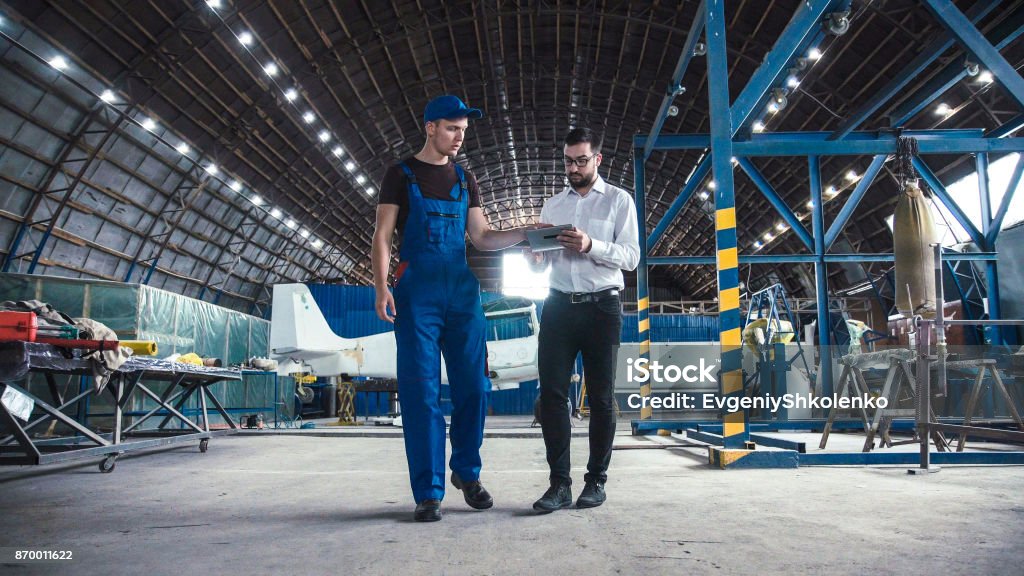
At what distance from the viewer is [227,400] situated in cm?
1538

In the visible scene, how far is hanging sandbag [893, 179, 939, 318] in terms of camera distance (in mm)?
4504

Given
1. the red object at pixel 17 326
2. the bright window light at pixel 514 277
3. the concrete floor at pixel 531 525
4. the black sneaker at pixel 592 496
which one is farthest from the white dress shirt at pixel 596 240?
the bright window light at pixel 514 277

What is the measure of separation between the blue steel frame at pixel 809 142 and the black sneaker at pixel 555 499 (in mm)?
2008

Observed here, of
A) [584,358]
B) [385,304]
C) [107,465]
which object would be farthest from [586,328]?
[107,465]

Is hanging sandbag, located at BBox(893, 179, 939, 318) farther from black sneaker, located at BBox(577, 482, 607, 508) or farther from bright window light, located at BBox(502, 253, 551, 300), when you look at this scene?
bright window light, located at BBox(502, 253, 551, 300)

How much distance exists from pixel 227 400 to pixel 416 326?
→ 14.6m

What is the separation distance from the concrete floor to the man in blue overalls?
27cm

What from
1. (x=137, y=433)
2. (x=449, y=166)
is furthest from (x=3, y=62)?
(x=449, y=166)

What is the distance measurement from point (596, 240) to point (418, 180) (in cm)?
81

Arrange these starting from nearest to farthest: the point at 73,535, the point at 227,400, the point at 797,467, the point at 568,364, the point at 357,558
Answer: the point at 357,558 → the point at 73,535 → the point at 568,364 → the point at 797,467 → the point at 227,400

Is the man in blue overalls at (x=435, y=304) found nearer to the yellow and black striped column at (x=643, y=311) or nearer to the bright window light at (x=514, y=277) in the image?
the yellow and black striped column at (x=643, y=311)

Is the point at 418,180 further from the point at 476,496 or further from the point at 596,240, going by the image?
the point at 476,496

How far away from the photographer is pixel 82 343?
4156mm

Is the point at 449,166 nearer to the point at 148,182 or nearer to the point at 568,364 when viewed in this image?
the point at 568,364
